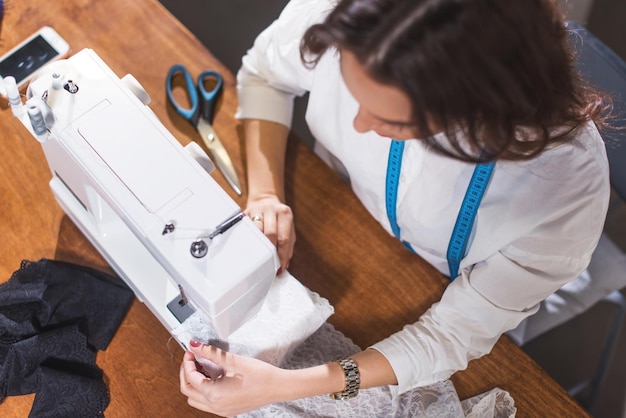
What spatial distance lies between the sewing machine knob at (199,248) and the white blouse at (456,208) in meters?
0.41

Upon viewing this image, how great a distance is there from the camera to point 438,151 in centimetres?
98

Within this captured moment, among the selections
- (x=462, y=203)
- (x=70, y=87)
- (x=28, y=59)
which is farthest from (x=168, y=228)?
(x=28, y=59)

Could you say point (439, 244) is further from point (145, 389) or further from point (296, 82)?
point (145, 389)

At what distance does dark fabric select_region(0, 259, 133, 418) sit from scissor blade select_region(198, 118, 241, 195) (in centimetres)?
28

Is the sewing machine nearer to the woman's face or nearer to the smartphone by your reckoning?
the woman's face

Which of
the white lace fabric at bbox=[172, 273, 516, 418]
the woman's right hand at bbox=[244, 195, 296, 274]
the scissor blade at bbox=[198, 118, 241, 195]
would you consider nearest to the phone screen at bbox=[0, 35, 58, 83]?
the scissor blade at bbox=[198, 118, 241, 195]

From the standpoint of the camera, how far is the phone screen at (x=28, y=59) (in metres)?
1.38

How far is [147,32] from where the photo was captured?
4.90 ft

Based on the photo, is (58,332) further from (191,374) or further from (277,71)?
(277,71)

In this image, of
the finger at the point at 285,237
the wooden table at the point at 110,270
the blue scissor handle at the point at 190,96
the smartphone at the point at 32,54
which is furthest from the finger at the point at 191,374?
the smartphone at the point at 32,54

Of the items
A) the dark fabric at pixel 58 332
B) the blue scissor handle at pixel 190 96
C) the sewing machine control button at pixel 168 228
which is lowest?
the dark fabric at pixel 58 332

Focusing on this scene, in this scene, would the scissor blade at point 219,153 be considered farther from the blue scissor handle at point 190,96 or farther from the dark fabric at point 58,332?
the dark fabric at point 58,332

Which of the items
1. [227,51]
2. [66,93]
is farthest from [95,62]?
[227,51]

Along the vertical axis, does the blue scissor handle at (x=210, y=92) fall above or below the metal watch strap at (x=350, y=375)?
above
